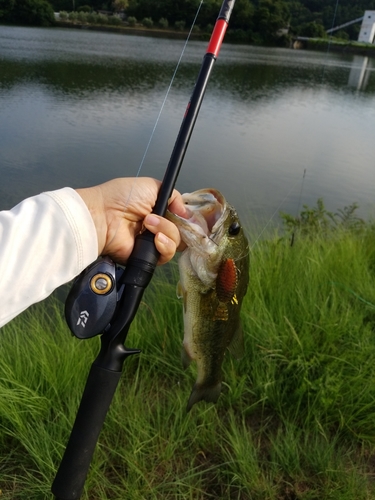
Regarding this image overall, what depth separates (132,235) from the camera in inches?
60.5

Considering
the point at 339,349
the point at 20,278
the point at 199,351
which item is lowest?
the point at 339,349

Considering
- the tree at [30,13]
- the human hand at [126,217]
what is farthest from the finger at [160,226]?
the tree at [30,13]

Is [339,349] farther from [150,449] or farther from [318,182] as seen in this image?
[318,182]

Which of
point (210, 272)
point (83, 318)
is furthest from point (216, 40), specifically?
point (83, 318)

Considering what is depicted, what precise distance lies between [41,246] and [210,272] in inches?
20.8

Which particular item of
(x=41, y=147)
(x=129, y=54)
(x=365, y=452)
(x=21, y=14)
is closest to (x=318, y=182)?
(x=41, y=147)

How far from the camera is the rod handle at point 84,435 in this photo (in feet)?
4.20

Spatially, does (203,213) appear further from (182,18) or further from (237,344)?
(182,18)

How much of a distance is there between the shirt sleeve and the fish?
31 cm

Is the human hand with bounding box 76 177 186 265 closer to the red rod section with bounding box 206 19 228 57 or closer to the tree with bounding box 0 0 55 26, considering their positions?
the red rod section with bounding box 206 19 228 57

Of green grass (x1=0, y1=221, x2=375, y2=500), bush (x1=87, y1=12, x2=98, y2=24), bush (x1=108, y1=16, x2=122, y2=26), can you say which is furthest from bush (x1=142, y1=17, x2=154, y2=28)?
green grass (x1=0, y1=221, x2=375, y2=500)

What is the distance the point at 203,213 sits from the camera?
157cm

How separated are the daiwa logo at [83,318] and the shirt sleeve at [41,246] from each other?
0.35 feet

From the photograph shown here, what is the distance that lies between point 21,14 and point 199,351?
1398 inches
